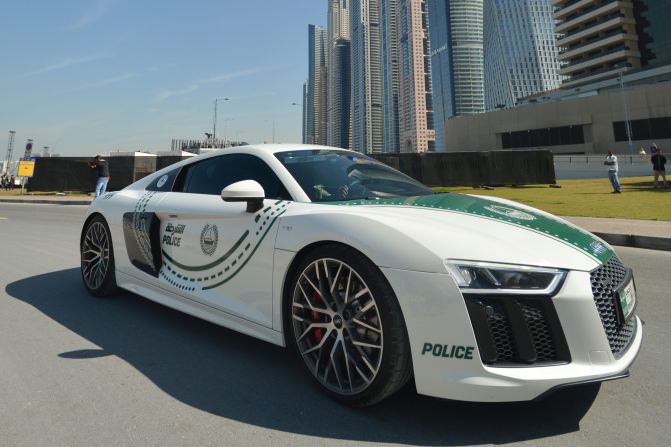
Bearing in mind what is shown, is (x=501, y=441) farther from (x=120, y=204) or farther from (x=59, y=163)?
(x=59, y=163)

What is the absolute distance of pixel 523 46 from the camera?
311 ft

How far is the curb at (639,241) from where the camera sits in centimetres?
669

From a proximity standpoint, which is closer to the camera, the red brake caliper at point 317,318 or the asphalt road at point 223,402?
the asphalt road at point 223,402

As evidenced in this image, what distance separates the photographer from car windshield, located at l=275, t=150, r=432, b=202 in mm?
2695

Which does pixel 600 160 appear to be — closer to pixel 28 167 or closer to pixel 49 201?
pixel 49 201

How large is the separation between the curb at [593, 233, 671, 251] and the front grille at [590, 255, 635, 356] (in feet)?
19.6

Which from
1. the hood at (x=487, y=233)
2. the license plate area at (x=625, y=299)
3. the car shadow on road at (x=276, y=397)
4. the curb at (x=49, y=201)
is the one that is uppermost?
the curb at (x=49, y=201)

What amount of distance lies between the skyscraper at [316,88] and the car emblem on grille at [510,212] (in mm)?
84399

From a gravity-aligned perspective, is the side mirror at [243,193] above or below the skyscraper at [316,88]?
below

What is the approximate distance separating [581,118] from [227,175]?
223 feet

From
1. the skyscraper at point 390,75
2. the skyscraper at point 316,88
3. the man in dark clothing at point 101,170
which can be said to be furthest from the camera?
the skyscraper at point 390,75

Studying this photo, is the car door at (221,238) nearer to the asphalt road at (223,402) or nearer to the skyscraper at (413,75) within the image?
the asphalt road at (223,402)

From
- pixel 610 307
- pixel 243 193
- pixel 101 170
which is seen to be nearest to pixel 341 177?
pixel 243 193

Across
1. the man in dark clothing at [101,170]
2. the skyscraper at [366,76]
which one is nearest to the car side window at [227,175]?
the man in dark clothing at [101,170]
